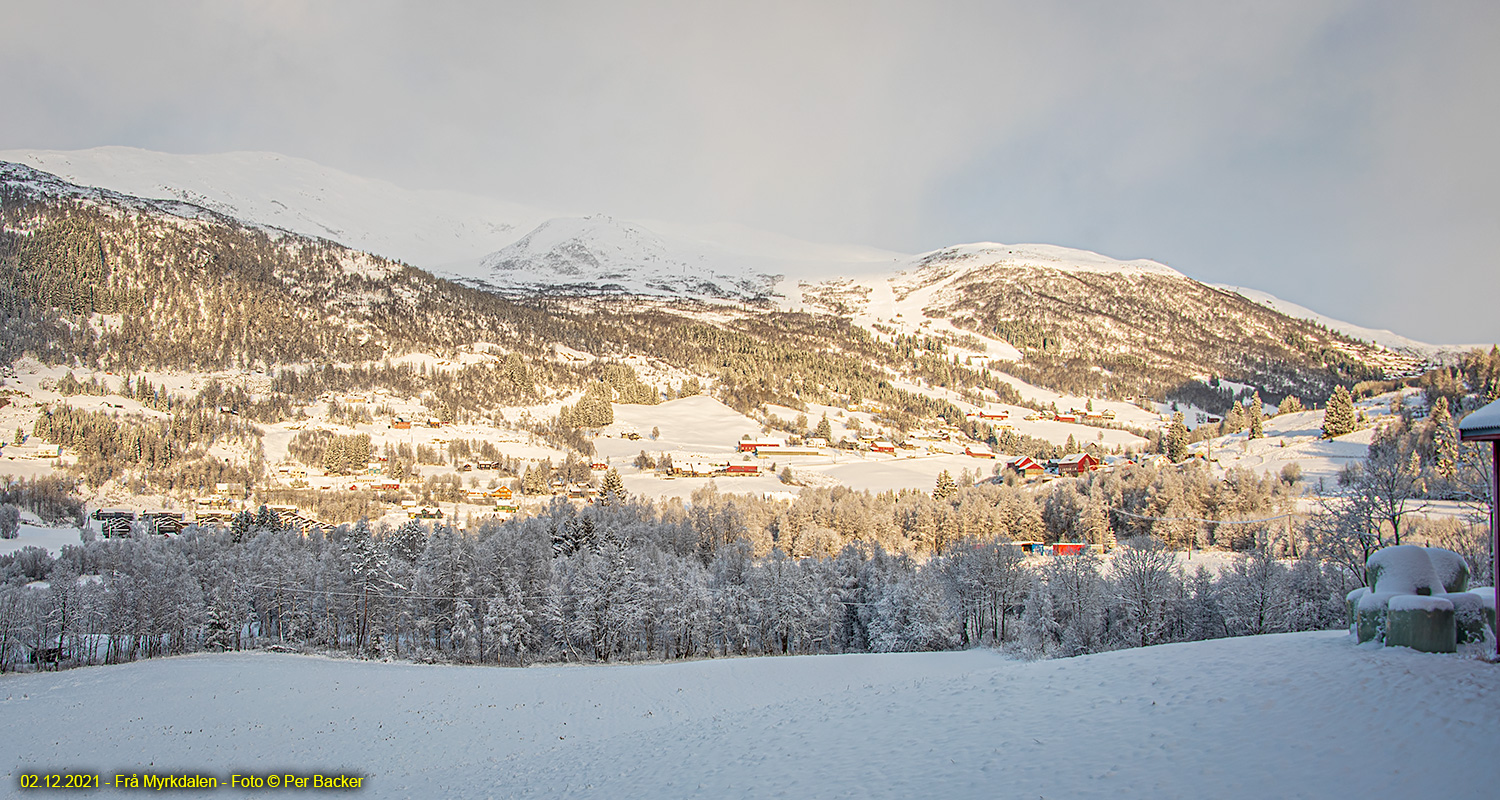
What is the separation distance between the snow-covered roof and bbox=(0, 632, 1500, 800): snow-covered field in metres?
3.99

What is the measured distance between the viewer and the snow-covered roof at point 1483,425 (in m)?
11.5

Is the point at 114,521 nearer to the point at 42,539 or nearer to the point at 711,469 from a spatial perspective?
the point at 42,539

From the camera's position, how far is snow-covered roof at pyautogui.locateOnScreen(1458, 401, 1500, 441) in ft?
37.6

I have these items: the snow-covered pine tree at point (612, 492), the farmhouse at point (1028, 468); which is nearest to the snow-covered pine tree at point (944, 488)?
the farmhouse at point (1028, 468)

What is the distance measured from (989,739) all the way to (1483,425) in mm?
9806

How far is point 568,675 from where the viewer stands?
45.4 metres

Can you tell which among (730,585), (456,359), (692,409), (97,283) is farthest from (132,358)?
(730,585)

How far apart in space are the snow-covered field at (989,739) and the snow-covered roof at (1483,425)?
3993mm

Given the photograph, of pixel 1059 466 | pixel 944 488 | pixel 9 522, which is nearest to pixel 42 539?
pixel 9 522

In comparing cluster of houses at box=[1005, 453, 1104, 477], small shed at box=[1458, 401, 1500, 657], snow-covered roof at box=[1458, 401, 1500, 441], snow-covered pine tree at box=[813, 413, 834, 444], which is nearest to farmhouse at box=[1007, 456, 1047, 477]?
cluster of houses at box=[1005, 453, 1104, 477]

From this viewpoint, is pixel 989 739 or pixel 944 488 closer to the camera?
pixel 989 739

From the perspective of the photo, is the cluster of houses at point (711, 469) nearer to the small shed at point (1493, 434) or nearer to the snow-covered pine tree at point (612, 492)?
the snow-covered pine tree at point (612, 492)

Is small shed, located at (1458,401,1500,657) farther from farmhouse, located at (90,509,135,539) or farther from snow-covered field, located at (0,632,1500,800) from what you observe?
farmhouse, located at (90,509,135,539)

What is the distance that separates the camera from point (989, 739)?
1352 centimetres
